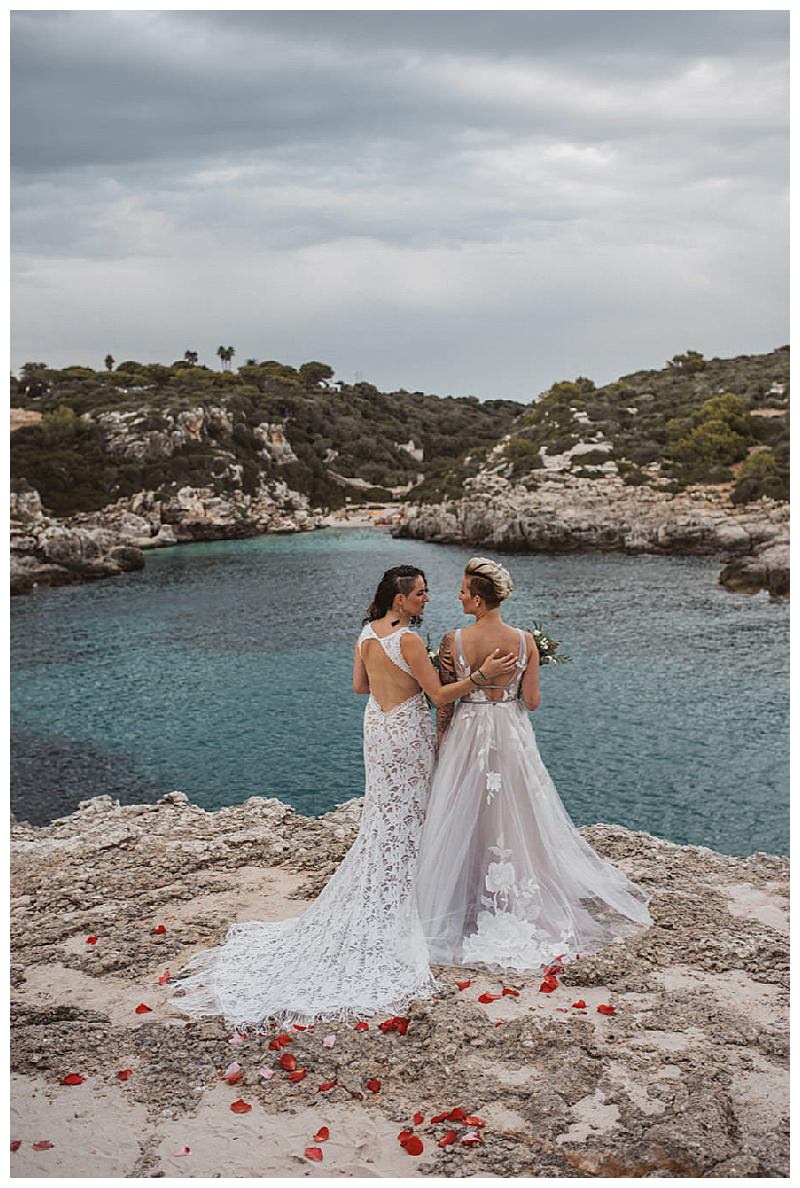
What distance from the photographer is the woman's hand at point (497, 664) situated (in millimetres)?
5246

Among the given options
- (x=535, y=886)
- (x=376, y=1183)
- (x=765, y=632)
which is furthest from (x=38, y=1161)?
(x=765, y=632)

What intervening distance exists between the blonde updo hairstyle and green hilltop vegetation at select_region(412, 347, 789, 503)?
34.8m

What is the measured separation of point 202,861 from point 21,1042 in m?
2.82

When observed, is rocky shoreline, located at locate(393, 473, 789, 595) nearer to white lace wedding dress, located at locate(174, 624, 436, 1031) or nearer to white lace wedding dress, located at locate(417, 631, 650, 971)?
white lace wedding dress, located at locate(417, 631, 650, 971)

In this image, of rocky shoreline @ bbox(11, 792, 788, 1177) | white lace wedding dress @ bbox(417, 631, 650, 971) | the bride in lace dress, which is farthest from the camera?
white lace wedding dress @ bbox(417, 631, 650, 971)

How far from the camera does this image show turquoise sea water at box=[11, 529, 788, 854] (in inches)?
525

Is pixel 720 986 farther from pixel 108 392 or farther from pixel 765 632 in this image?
pixel 108 392

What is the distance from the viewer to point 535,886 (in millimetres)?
5453

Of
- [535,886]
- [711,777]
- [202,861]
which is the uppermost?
[535,886]

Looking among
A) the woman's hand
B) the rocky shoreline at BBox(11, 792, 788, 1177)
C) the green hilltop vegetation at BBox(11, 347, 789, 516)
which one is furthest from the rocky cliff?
the woman's hand

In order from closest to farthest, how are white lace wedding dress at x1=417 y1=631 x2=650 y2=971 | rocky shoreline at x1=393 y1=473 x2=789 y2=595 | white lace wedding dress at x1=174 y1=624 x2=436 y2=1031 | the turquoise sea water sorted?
white lace wedding dress at x1=174 y1=624 x2=436 y2=1031 < white lace wedding dress at x1=417 y1=631 x2=650 y2=971 < the turquoise sea water < rocky shoreline at x1=393 y1=473 x2=789 y2=595

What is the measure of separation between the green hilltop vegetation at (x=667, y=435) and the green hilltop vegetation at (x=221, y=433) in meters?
7.36

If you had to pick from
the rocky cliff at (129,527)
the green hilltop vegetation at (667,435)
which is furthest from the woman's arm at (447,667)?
the green hilltop vegetation at (667,435)

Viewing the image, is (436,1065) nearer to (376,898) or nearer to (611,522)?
(376,898)
